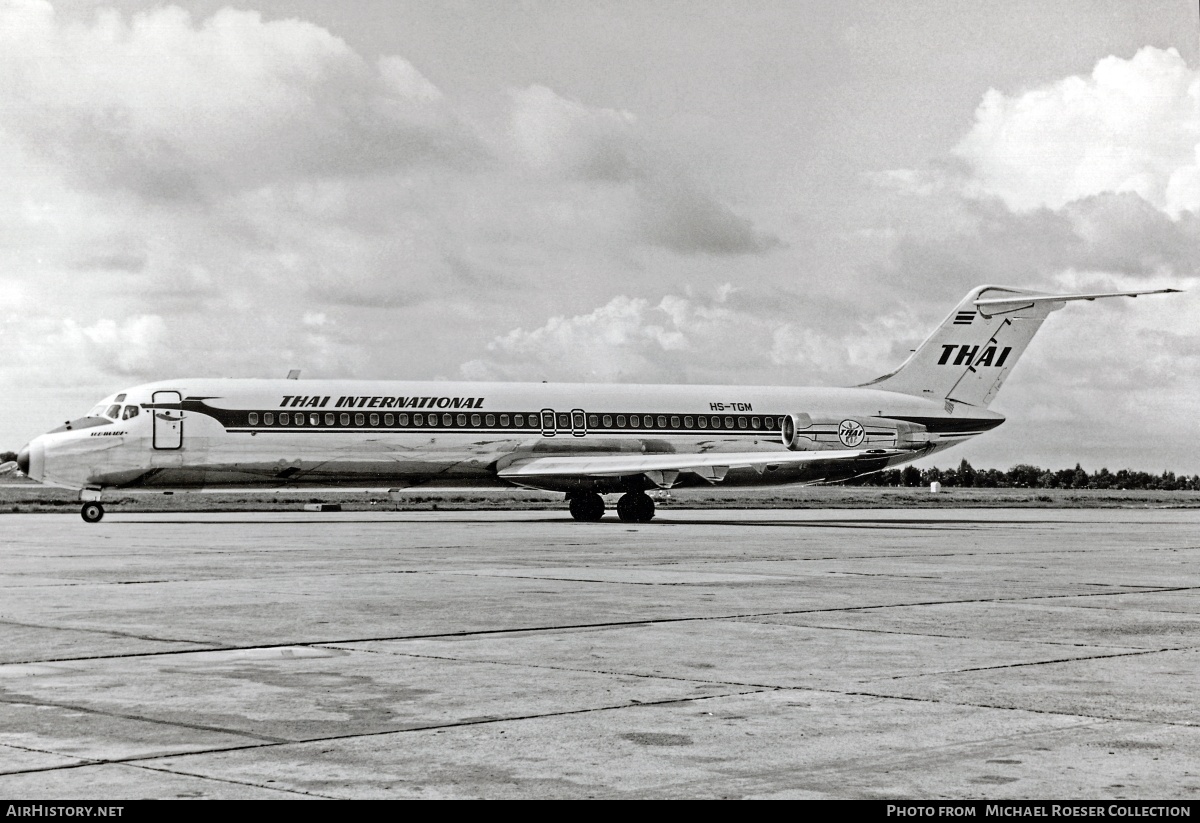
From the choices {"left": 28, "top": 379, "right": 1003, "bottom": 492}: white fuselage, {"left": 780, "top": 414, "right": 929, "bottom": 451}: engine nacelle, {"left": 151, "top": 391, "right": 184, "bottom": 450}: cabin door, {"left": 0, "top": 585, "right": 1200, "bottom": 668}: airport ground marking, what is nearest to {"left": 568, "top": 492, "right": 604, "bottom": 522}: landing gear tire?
{"left": 28, "top": 379, "right": 1003, "bottom": 492}: white fuselage

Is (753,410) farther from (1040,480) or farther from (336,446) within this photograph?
(1040,480)

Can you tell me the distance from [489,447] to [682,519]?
587 cm

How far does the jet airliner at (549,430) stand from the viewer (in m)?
33.1

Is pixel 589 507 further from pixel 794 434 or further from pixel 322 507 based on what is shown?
pixel 322 507

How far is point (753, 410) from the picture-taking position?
129 ft

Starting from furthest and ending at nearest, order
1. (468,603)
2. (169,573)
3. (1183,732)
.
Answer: (169,573)
(468,603)
(1183,732)

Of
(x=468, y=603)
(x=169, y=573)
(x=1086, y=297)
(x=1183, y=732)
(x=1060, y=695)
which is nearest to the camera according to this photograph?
(x=1183, y=732)

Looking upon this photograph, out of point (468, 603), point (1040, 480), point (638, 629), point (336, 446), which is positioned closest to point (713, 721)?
point (638, 629)

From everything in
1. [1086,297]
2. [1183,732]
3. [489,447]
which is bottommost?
[1183,732]

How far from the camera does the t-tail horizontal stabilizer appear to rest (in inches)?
1660

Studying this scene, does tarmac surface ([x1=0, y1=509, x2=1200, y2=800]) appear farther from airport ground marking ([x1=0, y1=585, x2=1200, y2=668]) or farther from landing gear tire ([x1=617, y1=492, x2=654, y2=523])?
landing gear tire ([x1=617, y1=492, x2=654, y2=523])

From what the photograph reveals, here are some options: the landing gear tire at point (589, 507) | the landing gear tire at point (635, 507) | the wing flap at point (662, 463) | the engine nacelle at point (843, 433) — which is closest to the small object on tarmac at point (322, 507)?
the wing flap at point (662, 463)

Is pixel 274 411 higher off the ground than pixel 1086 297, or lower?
lower

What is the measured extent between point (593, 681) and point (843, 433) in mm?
32610
